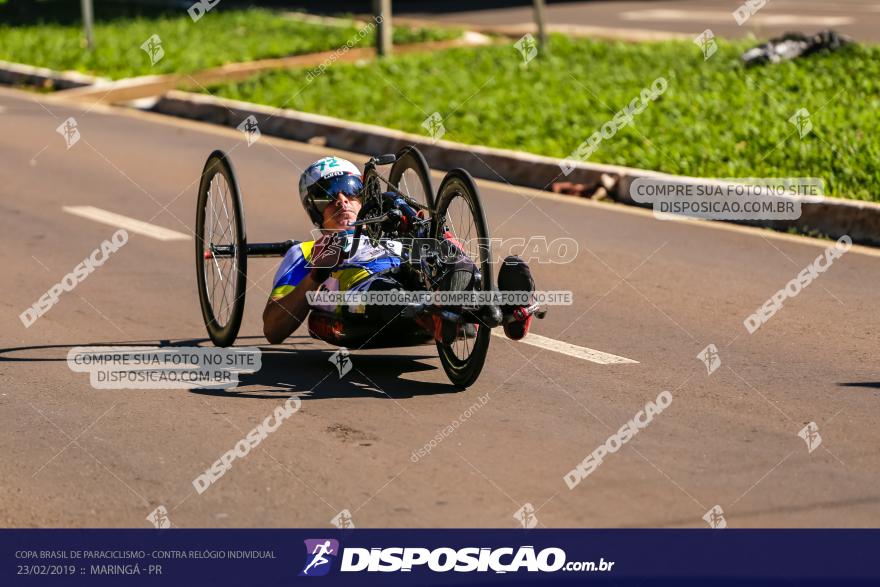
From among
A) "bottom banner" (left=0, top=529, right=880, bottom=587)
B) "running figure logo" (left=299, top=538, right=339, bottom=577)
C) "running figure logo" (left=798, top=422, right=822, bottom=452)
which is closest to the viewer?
"bottom banner" (left=0, top=529, right=880, bottom=587)

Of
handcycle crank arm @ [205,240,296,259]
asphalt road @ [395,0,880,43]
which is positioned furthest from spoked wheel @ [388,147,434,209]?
asphalt road @ [395,0,880,43]

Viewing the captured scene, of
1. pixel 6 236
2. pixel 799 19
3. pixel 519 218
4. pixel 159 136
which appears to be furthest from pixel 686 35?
pixel 6 236

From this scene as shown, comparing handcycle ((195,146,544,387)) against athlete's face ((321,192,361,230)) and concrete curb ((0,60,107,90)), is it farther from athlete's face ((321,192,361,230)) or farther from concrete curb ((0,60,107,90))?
concrete curb ((0,60,107,90))

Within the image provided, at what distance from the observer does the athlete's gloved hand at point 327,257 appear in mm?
7750

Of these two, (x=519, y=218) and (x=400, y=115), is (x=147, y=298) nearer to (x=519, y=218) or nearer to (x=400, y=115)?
(x=519, y=218)

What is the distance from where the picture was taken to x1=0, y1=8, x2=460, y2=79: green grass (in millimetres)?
22281

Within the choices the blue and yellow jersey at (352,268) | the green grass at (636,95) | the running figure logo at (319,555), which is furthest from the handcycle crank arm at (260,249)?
the green grass at (636,95)

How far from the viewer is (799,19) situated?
2470cm

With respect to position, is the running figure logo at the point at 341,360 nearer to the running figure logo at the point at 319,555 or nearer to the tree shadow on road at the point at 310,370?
the tree shadow on road at the point at 310,370

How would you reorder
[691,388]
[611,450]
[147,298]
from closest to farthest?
[611,450] → [691,388] → [147,298]

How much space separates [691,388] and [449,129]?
8708 millimetres

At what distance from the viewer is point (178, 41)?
2406 centimetres

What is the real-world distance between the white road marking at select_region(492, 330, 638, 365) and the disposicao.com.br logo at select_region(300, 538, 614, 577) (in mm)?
2770

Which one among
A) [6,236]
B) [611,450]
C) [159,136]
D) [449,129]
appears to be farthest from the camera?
[159,136]
